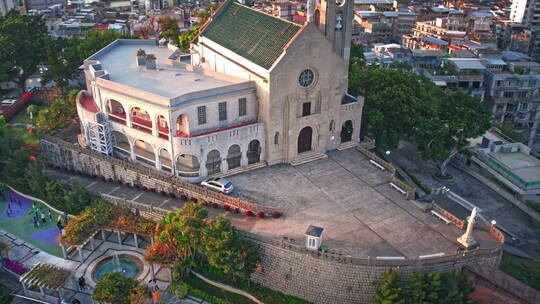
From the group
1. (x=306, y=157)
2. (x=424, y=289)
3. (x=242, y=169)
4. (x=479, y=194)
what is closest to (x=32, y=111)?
(x=242, y=169)

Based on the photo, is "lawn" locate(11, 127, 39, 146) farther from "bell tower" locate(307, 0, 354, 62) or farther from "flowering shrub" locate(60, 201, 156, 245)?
"bell tower" locate(307, 0, 354, 62)

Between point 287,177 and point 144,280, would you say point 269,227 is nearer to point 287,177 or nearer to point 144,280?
point 287,177

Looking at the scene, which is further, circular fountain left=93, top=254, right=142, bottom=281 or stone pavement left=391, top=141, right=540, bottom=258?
stone pavement left=391, top=141, right=540, bottom=258

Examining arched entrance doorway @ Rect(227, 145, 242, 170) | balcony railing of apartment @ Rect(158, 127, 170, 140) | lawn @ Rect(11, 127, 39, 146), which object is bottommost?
lawn @ Rect(11, 127, 39, 146)

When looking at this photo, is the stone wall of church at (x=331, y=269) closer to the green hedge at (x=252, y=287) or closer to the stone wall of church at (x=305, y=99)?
the green hedge at (x=252, y=287)

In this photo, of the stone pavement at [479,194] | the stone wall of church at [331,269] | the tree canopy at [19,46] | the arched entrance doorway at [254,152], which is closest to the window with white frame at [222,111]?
the arched entrance doorway at [254,152]

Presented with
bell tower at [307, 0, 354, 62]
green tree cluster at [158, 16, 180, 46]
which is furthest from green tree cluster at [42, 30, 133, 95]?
bell tower at [307, 0, 354, 62]

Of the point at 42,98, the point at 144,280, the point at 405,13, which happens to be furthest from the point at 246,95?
the point at 405,13

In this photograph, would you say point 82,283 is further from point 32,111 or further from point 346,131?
point 32,111
